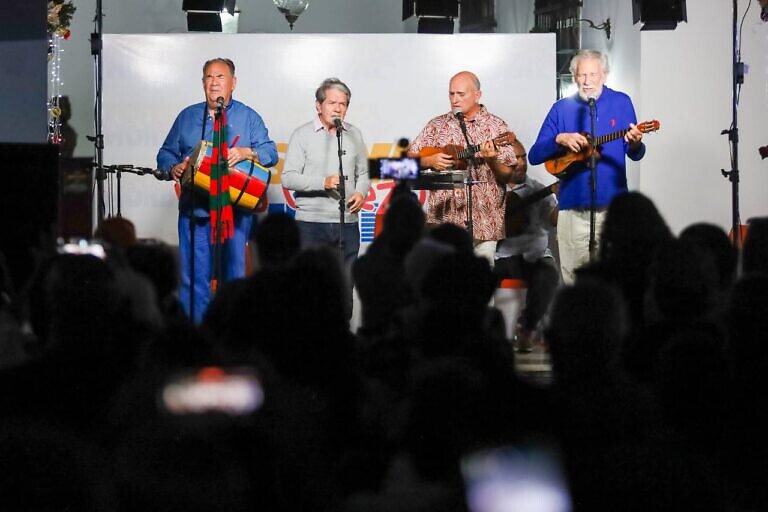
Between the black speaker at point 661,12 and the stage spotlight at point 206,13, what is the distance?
3322 millimetres

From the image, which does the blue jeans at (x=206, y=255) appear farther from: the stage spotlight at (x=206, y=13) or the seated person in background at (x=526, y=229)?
the stage spotlight at (x=206, y=13)

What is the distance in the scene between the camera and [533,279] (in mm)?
6566

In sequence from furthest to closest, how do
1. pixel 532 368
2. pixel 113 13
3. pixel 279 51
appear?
pixel 113 13, pixel 279 51, pixel 532 368

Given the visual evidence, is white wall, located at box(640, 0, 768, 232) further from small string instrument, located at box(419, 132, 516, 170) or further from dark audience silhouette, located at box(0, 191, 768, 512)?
Answer: dark audience silhouette, located at box(0, 191, 768, 512)

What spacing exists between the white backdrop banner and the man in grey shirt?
1289 mm

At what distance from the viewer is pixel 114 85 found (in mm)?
8164

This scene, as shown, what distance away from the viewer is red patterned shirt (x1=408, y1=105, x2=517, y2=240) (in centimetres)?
651

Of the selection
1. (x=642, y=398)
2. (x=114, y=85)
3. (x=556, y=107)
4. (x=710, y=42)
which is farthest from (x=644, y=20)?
(x=642, y=398)

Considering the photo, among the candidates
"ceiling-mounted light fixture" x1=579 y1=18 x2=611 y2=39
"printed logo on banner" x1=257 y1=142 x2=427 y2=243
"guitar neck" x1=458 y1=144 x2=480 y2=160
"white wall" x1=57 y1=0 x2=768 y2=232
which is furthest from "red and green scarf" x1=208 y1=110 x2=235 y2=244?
"ceiling-mounted light fixture" x1=579 y1=18 x2=611 y2=39

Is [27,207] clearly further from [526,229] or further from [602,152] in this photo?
[526,229]

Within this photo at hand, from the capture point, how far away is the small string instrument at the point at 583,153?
20.2 ft

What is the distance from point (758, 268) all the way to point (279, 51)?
540cm

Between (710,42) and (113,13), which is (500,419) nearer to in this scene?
(710,42)

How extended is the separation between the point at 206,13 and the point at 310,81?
1270 millimetres
